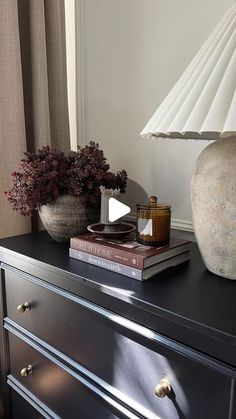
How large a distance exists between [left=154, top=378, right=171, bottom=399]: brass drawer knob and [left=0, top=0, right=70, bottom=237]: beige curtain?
2.76 ft

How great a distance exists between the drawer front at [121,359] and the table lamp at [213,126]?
0.25 meters

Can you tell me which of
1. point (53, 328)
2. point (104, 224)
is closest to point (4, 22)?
point (104, 224)

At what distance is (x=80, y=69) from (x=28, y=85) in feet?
0.80

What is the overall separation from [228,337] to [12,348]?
772 mm

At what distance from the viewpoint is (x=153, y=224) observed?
813 mm

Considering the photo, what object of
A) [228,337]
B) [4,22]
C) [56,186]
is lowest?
[228,337]

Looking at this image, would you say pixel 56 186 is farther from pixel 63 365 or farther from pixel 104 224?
pixel 63 365

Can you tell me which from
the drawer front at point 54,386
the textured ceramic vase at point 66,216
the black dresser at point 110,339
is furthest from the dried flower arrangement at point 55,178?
the drawer front at point 54,386

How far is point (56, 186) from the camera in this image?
98 cm

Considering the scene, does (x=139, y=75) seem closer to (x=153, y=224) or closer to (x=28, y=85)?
(x=28, y=85)

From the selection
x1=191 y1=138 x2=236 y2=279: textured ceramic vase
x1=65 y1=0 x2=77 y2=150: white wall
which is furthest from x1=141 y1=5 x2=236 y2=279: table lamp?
x1=65 y1=0 x2=77 y2=150: white wall

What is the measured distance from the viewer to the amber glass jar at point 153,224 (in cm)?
82

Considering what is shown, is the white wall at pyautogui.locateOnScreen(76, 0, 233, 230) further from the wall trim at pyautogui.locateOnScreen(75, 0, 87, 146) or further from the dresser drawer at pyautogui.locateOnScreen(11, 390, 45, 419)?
the dresser drawer at pyautogui.locateOnScreen(11, 390, 45, 419)

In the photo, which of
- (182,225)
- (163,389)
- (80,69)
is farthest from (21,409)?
(80,69)
